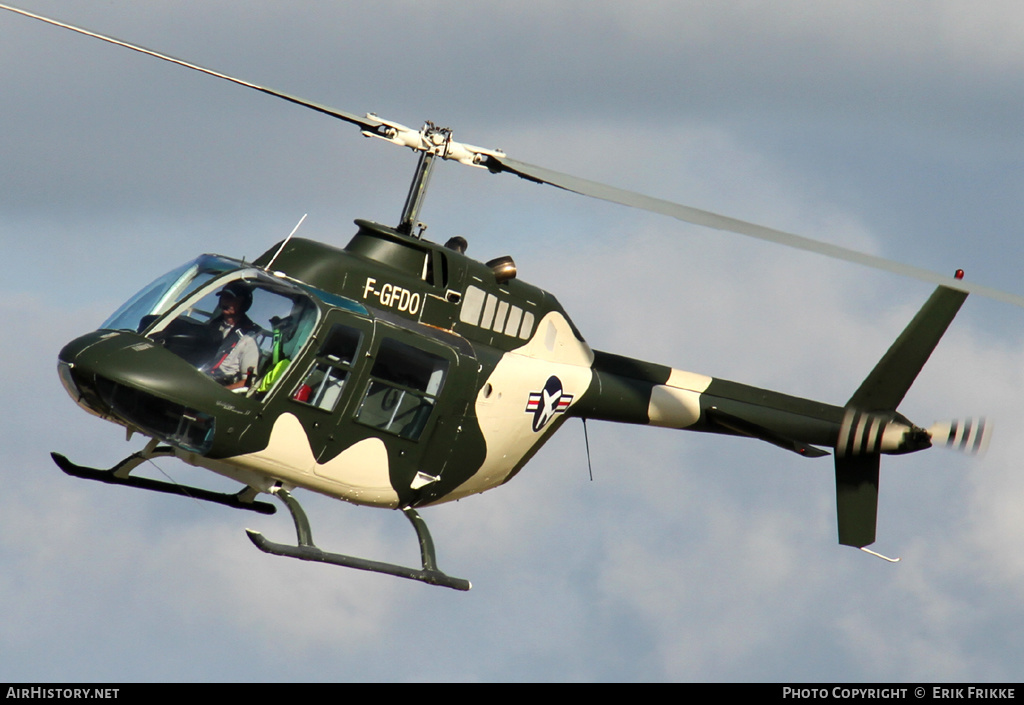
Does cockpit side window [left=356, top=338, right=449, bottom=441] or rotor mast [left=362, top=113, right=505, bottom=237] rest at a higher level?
rotor mast [left=362, top=113, right=505, bottom=237]

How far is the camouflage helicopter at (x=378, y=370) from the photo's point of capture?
Answer: 51.5ft

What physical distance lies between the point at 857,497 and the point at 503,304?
277 inches

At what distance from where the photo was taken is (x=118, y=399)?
15258mm

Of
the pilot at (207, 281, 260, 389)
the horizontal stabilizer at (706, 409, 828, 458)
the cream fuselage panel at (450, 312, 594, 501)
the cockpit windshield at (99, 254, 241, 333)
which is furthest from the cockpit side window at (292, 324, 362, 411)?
the horizontal stabilizer at (706, 409, 828, 458)

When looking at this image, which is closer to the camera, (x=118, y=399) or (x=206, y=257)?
(x=118, y=399)

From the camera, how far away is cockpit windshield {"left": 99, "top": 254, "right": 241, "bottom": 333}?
15.9 m

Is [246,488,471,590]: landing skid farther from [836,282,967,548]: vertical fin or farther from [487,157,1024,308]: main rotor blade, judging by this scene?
[836,282,967,548]: vertical fin

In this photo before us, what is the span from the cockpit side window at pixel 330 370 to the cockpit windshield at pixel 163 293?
4.80 feet

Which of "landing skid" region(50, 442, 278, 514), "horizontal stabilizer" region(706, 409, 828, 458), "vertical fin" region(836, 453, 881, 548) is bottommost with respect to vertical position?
"landing skid" region(50, 442, 278, 514)

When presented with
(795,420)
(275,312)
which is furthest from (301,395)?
(795,420)

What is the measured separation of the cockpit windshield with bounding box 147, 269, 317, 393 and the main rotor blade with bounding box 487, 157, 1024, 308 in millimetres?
3645

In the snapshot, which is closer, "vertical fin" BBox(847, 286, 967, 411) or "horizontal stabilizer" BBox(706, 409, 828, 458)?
"horizontal stabilizer" BBox(706, 409, 828, 458)

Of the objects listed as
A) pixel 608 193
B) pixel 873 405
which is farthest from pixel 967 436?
pixel 608 193
